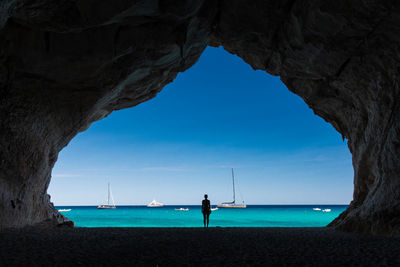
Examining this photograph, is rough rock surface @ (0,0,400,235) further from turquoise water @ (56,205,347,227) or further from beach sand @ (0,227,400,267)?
turquoise water @ (56,205,347,227)

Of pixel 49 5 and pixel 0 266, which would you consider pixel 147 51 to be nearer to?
pixel 49 5

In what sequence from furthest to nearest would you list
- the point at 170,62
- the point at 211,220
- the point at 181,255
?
1. the point at 211,220
2. the point at 170,62
3. the point at 181,255

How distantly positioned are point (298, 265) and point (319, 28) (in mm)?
9052

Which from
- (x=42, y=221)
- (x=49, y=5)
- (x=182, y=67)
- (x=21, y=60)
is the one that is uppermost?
(x=182, y=67)

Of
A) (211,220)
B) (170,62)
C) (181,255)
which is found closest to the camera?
(181,255)

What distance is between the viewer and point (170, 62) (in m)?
13.7

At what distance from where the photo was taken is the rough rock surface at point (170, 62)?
29.5 ft

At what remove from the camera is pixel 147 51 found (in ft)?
38.8

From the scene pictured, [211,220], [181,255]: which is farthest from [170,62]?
[211,220]

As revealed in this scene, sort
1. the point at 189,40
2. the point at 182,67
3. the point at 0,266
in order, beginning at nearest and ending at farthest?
the point at 0,266 < the point at 189,40 < the point at 182,67

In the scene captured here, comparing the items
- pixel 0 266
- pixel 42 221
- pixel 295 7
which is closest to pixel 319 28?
pixel 295 7

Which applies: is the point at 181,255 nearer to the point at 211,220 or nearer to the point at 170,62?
the point at 170,62

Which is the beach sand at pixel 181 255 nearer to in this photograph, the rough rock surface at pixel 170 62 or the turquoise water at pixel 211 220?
the rough rock surface at pixel 170 62

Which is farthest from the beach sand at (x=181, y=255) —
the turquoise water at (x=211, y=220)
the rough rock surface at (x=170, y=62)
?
the turquoise water at (x=211, y=220)
